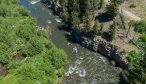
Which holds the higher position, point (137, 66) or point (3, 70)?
point (137, 66)

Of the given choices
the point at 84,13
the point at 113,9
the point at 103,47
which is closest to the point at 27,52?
the point at 103,47

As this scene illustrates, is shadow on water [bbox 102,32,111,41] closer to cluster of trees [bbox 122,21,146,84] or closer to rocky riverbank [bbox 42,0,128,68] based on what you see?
rocky riverbank [bbox 42,0,128,68]

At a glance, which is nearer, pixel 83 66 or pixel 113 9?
pixel 83 66

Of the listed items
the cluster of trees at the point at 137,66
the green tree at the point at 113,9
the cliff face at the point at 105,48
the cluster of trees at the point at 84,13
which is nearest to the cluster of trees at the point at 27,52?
the cliff face at the point at 105,48

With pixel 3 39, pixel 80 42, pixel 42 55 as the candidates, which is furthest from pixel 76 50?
pixel 3 39

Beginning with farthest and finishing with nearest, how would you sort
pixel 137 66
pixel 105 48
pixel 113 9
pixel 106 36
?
1. pixel 113 9
2. pixel 106 36
3. pixel 105 48
4. pixel 137 66

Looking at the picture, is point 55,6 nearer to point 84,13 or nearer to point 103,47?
point 84,13

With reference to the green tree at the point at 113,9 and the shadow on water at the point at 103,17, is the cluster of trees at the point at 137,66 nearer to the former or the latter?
the green tree at the point at 113,9
